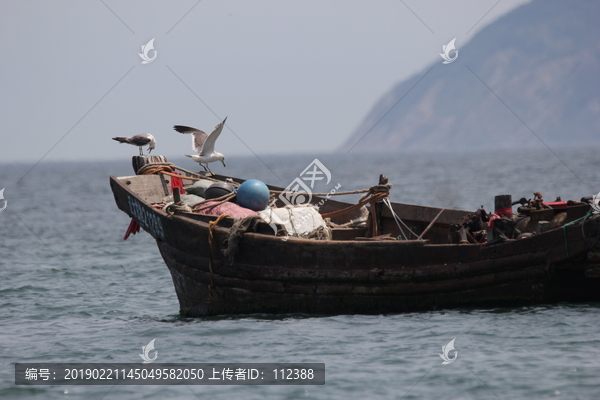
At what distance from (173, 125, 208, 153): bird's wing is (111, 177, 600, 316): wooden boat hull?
355 cm

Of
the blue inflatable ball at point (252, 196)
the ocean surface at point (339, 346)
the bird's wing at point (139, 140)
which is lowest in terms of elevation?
the ocean surface at point (339, 346)

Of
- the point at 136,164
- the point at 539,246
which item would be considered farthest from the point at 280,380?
the point at 136,164

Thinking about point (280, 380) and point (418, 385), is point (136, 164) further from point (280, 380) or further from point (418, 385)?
point (418, 385)

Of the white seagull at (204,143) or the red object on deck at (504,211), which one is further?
the white seagull at (204,143)

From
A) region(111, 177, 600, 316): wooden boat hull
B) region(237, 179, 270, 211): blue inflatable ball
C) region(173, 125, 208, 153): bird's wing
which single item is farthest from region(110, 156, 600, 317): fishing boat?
region(173, 125, 208, 153): bird's wing

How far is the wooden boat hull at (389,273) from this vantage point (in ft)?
28.7

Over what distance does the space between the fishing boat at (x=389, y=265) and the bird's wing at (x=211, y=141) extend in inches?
92.2

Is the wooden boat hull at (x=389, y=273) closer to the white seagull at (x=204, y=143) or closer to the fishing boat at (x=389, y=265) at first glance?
the fishing boat at (x=389, y=265)

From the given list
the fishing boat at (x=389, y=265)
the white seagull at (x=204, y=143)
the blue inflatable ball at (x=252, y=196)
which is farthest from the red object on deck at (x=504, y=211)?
the white seagull at (x=204, y=143)

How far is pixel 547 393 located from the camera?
7.00 metres

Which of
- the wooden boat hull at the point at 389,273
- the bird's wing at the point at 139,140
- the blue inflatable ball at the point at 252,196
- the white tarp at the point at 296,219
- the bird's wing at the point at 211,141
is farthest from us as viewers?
the bird's wing at the point at 139,140

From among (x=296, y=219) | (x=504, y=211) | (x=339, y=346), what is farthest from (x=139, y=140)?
(x=504, y=211)

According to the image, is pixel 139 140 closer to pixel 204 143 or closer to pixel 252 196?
pixel 204 143

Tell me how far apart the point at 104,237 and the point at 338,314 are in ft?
56.2
